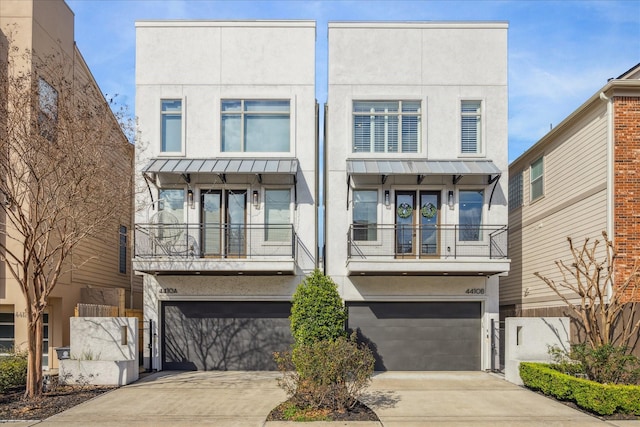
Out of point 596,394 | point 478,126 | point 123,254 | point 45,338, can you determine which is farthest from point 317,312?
point 123,254

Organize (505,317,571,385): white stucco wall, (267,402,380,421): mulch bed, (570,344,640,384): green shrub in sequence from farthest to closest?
(505,317,571,385): white stucco wall
(570,344,640,384): green shrub
(267,402,380,421): mulch bed

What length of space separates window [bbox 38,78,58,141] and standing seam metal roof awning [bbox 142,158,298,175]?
282 cm

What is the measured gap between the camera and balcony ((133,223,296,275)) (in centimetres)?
1538

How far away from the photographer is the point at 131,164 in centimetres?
1714

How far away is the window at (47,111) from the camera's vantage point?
13.1 m

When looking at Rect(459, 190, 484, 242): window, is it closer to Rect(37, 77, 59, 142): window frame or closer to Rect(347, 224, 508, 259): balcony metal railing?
Rect(347, 224, 508, 259): balcony metal railing

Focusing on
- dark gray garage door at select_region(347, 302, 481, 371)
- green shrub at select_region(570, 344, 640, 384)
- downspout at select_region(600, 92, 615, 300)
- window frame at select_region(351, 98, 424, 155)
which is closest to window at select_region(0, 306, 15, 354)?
dark gray garage door at select_region(347, 302, 481, 371)

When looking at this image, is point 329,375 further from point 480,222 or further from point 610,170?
point 610,170

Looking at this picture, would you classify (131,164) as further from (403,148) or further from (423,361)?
(423,361)

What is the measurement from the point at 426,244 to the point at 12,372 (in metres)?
10.6

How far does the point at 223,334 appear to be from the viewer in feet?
54.4

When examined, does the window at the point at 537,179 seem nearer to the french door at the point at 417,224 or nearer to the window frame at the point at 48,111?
the french door at the point at 417,224

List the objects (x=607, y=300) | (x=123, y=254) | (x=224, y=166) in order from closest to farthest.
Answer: (x=607, y=300) → (x=224, y=166) → (x=123, y=254)

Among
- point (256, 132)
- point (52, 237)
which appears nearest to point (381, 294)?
point (256, 132)
